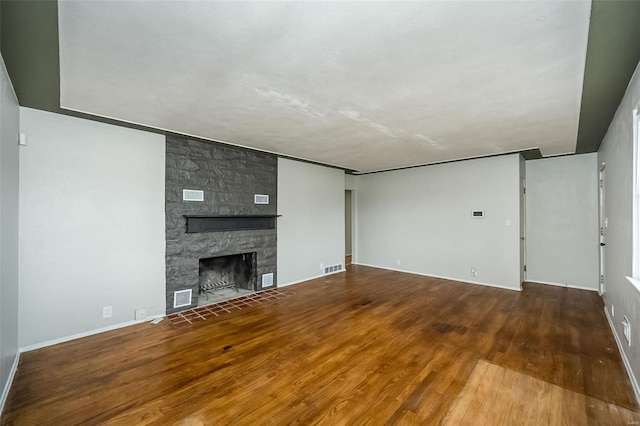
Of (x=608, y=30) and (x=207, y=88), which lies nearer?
(x=608, y=30)

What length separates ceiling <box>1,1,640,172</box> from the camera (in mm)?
1536

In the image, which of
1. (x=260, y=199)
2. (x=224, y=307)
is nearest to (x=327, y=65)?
(x=260, y=199)

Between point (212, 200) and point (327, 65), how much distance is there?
119 inches

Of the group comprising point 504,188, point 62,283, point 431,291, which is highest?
point 504,188

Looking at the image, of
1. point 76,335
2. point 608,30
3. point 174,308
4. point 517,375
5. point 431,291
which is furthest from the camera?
point 431,291

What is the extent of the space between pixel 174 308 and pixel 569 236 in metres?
6.75

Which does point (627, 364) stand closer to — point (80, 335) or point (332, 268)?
point (332, 268)

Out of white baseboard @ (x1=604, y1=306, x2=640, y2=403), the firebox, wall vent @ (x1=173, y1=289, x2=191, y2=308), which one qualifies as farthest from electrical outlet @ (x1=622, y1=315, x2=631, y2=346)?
wall vent @ (x1=173, y1=289, x2=191, y2=308)

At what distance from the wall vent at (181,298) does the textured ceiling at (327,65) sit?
2237 mm

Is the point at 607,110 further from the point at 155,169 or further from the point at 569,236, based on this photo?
the point at 155,169

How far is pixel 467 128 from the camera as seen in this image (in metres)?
3.55

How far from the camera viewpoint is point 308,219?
19.4 ft

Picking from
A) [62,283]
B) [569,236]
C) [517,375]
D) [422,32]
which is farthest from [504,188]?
[62,283]

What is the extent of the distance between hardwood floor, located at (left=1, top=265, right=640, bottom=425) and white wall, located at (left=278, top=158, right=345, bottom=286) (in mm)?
1678
